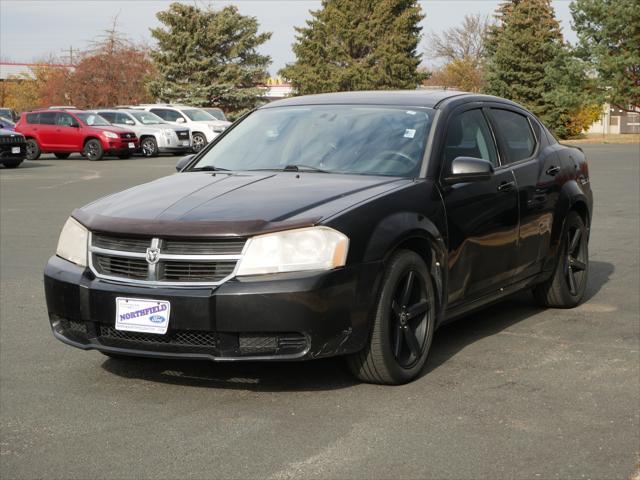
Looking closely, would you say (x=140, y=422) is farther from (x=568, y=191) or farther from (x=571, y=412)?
(x=568, y=191)

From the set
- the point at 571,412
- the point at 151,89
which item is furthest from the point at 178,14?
the point at 571,412

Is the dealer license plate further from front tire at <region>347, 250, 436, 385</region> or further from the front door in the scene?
the front door

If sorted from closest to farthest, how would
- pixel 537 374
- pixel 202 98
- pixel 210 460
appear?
pixel 210 460, pixel 537 374, pixel 202 98

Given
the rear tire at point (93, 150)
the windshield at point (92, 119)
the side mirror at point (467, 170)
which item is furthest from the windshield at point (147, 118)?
the side mirror at point (467, 170)

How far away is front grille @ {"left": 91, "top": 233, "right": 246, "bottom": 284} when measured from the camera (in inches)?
203

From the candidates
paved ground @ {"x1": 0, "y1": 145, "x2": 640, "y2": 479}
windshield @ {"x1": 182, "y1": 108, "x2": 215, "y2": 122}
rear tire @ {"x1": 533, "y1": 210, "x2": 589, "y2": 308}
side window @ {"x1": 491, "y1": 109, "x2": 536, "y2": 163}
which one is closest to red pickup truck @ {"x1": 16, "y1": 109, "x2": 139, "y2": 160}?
windshield @ {"x1": 182, "y1": 108, "x2": 215, "y2": 122}

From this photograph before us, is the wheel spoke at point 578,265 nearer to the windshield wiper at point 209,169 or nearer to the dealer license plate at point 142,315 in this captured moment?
the windshield wiper at point 209,169

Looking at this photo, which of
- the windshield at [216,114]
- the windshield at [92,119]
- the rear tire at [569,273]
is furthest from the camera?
the windshield at [216,114]

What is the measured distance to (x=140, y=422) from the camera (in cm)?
503

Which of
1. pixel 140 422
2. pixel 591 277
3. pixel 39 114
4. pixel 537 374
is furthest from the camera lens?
pixel 39 114

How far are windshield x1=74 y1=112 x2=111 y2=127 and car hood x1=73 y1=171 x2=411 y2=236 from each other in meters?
30.8

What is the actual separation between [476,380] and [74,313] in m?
2.20

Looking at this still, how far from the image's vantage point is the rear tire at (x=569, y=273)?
25.4ft

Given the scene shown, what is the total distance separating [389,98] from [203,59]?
60.5m
